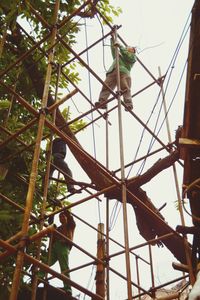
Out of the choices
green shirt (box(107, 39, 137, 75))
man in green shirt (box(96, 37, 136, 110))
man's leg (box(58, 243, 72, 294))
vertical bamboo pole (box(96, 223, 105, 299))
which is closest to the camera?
man's leg (box(58, 243, 72, 294))

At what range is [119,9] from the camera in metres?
7.60

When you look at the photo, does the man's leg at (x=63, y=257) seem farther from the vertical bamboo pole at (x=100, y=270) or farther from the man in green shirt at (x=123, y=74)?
the man in green shirt at (x=123, y=74)

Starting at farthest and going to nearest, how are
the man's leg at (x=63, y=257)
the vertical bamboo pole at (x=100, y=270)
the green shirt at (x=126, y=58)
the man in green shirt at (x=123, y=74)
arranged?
the green shirt at (x=126, y=58), the man in green shirt at (x=123, y=74), the vertical bamboo pole at (x=100, y=270), the man's leg at (x=63, y=257)

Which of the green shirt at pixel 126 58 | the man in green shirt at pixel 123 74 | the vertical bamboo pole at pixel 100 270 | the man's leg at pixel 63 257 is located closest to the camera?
the man's leg at pixel 63 257

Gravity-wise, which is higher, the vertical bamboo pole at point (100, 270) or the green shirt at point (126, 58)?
the green shirt at point (126, 58)

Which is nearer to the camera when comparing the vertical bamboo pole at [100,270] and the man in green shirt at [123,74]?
the vertical bamboo pole at [100,270]

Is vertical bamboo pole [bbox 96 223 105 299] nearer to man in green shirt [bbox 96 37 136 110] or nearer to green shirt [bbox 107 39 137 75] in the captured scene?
man in green shirt [bbox 96 37 136 110]

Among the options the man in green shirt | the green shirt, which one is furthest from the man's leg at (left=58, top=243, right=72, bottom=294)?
the green shirt

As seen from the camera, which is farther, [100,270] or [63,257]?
[100,270]

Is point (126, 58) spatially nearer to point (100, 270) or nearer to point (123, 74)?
point (123, 74)

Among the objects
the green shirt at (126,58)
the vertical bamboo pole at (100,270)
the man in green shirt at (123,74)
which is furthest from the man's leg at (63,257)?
the green shirt at (126,58)

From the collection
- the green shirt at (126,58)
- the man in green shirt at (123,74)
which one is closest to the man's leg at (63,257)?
the man in green shirt at (123,74)

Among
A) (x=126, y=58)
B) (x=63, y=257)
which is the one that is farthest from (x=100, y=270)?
(x=126, y=58)

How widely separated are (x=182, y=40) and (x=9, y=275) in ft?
12.1
